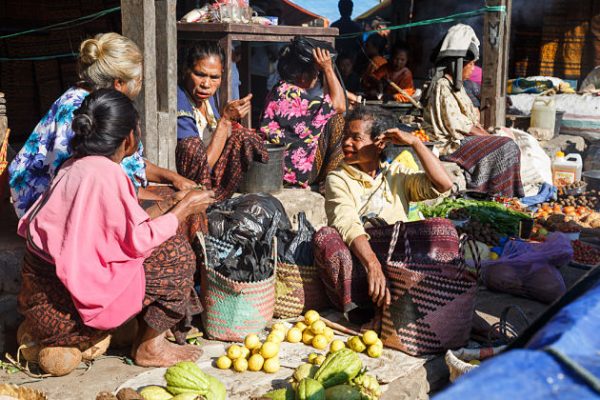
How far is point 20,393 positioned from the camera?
3.13 meters

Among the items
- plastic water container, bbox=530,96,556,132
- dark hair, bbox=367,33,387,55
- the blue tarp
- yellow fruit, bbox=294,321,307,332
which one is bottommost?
yellow fruit, bbox=294,321,307,332

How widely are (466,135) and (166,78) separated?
403cm

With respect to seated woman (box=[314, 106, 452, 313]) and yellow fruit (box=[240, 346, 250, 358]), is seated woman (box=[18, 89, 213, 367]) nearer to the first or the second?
yellow fruit (box=[240, 346, 250, 358])

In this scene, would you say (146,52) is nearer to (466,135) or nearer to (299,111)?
(299,111)

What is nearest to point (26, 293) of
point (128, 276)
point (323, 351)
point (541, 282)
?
point (128, 276)

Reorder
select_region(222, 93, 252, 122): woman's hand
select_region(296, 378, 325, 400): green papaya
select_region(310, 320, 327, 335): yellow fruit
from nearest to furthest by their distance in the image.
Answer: select_region(296, 378, 325, 400): green papaya
select_region(310, 320, 327, 335): yellow fruit
select_region(222, 93, 252, 122): woman's hand

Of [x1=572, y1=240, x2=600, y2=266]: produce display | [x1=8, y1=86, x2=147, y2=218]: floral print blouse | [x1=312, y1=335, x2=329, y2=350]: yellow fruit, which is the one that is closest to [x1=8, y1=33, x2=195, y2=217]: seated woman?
[x1=8, y1=86, x2=147, y2=218]: floral print blouse

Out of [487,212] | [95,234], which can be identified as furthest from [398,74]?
[95,234]

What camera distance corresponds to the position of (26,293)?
3.54 meters

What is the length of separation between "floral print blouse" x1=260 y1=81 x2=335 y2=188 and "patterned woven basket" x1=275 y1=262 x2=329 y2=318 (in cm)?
205

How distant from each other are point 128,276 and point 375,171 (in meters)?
1.63

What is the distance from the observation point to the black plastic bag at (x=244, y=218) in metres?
4.40

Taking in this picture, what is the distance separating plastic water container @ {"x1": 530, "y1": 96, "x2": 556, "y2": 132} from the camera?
9.43 metres

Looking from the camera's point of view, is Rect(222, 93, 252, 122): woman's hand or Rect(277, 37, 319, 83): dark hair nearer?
Rect(222, 93, 252, 122): woman's hand
